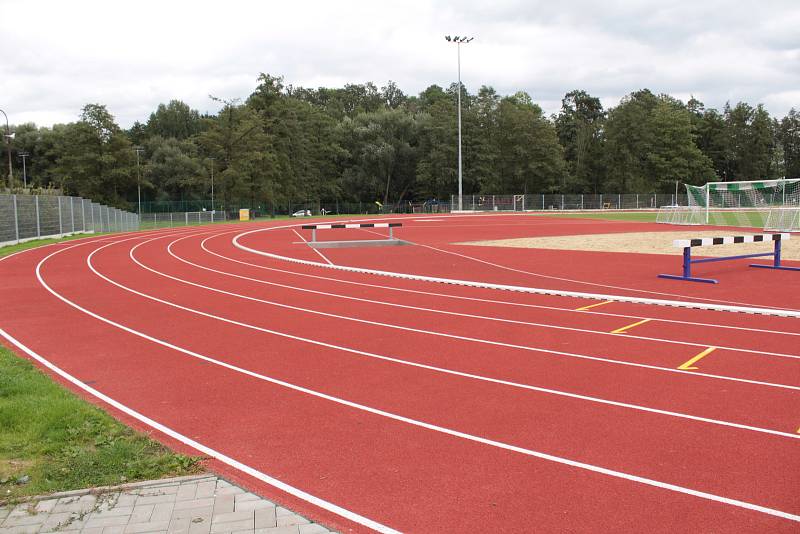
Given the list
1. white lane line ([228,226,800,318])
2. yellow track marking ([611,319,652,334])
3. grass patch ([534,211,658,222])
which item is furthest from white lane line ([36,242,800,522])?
grass patch ([534,211,658,222])

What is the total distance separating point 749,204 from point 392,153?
4278 centimetres

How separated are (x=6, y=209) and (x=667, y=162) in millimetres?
76870

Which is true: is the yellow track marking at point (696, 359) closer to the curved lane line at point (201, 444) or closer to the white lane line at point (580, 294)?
the white lane line at point (580, 294)

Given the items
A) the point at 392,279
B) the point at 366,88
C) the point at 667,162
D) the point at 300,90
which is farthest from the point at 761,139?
the point at 392,279

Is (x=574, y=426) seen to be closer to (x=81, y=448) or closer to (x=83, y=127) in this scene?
(x=81, y=448)

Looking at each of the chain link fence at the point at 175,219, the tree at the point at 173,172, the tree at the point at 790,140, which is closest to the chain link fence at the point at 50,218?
the chain link fence at the point at 175,219

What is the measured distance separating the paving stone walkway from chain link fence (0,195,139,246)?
26.6m

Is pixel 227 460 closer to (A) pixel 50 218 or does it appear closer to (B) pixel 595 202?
(A) pixel 50 218

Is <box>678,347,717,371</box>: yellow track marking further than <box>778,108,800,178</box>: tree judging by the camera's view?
No

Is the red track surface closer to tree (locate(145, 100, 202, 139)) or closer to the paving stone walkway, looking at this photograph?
the paving stone walkway

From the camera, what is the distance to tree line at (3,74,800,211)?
70188mm

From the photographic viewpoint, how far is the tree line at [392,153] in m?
70.2

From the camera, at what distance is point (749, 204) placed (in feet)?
169

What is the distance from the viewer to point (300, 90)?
115 meters
